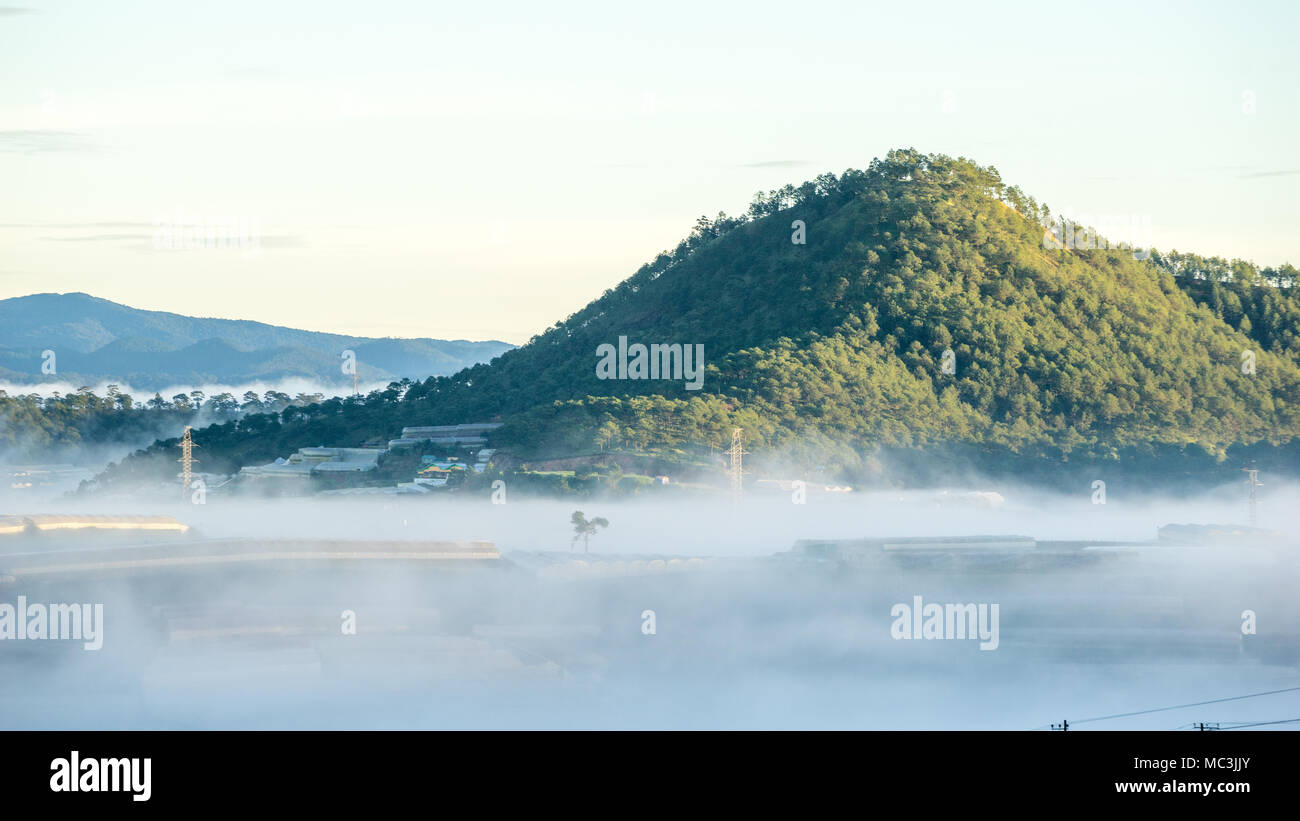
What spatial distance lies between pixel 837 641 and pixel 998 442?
250ft

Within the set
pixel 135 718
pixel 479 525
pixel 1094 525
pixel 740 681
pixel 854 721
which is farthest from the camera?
pixel 1094 525

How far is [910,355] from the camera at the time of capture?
200 metres

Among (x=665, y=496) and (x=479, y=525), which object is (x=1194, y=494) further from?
(x=479, y=525)

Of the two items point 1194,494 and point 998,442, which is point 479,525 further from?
point 1194,494

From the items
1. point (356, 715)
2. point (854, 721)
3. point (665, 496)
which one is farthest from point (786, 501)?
point (356, 715)

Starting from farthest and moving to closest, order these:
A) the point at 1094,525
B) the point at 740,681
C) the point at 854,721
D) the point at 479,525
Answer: the point at 1094,525, the point at 479,525, the point at 740,681, the point at 854,721

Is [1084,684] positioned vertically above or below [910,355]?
below

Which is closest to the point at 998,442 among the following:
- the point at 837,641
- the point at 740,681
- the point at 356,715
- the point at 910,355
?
the point at 910,355

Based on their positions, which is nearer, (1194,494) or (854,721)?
(854,721)

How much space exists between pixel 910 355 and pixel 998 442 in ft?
46.1

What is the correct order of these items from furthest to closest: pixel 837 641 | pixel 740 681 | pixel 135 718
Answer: pixel 837 641, pixel 740 681, pixel 135 718

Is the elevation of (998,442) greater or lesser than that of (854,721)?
greater

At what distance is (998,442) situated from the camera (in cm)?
19912

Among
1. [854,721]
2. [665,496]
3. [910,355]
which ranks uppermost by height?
[910,355]
